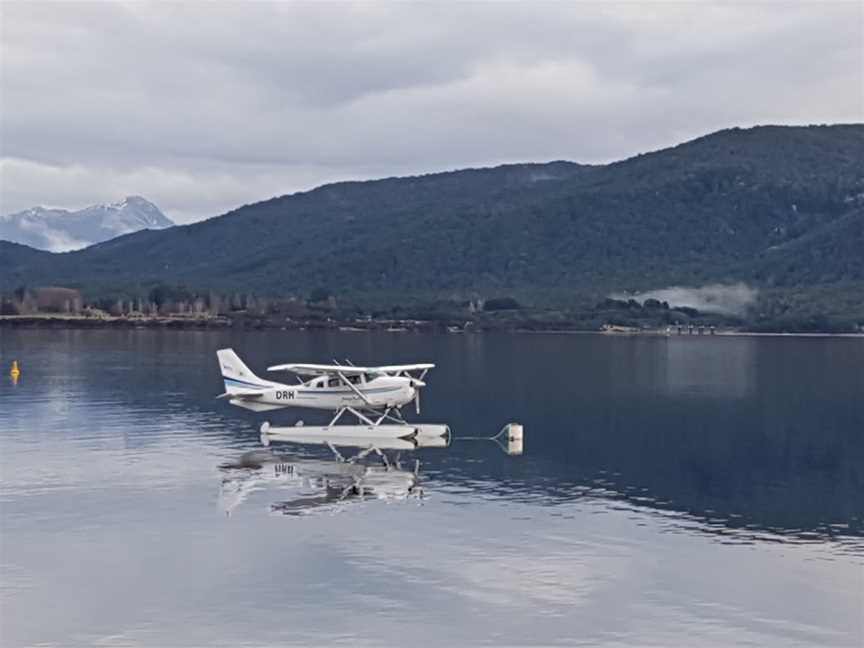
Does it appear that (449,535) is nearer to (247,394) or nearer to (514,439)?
(514,439)

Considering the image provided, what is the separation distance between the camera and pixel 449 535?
4028cm

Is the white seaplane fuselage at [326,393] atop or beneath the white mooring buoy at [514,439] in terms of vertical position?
atop

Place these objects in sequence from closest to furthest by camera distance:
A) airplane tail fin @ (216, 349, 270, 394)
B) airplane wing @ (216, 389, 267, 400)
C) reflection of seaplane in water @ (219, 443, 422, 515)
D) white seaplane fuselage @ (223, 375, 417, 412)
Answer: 1. reflection of seaplane in water @ (219, 443, 422, 515)
2. white seaplane fuselage @ (223, 375, 417, 412)
3. airplane wing @ (216, 389, 267, 400)
4. airplane tail fin @ (216, 349, 270, 394)

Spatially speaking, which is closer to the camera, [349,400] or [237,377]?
[349,400]

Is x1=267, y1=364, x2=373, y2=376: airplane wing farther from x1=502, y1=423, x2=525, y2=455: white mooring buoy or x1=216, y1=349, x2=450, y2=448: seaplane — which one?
x1=502, y1=423, x2=525, y2=455: white mooring buoy

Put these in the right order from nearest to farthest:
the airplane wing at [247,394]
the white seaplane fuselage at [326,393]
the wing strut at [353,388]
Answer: the wing strut at [353,388] < the white seaplane fuselage at [326,393] < the airplane wing at [247,394]

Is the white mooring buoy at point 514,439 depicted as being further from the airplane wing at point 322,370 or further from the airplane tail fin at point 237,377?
the airplane tail fin at point 237,377

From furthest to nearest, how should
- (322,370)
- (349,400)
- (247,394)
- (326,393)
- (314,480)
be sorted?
(247,394) < (326,393) < (349,400) < (322,370) < (314,480)

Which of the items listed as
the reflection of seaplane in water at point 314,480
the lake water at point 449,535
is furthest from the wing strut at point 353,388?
the lake water at point 449,535

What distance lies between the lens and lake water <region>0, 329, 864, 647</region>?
101ft

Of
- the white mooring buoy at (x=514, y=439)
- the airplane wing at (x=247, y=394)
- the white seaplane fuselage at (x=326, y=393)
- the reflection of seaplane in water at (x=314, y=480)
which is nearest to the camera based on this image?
the reflection of seaplane in water at (x=314, y=480)

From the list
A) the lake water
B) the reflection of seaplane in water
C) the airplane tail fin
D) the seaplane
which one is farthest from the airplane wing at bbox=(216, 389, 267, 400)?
the reflection of seaplane in water

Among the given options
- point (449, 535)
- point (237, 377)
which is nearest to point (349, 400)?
point (237, 377)

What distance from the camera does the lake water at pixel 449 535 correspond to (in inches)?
1212
